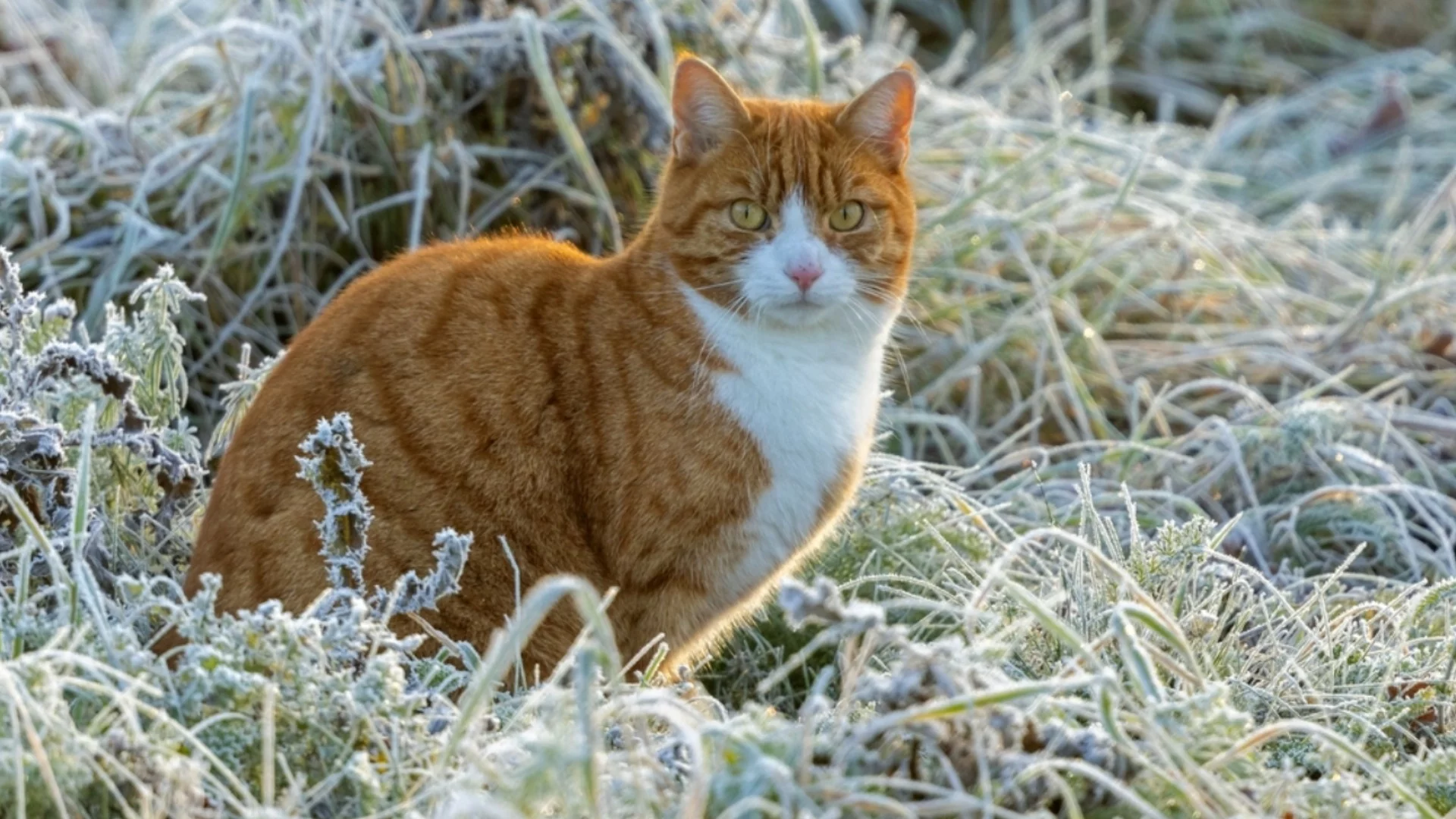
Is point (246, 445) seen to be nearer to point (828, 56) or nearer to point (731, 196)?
point (731, 196)

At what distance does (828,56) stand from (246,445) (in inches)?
74.3

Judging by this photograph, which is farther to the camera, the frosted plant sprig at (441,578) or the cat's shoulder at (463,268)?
the cat's shoulder at (463,268)

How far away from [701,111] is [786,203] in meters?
0.19

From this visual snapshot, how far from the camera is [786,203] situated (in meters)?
2.22

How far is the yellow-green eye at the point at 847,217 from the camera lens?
2.24 m

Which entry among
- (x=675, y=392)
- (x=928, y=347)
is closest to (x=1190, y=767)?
(x=675, y=392)

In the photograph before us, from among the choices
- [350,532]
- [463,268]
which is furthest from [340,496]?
[463,268]

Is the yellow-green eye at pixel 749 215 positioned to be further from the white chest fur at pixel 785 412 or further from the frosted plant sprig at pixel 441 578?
the frosted plant sprig at pixel 441 578

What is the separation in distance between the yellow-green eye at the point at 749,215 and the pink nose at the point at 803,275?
12 centimetres

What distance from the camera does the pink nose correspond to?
2.14 meters

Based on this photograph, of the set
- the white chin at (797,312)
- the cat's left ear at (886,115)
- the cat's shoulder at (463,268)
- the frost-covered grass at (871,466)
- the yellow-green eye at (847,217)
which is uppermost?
the cat's left ear at (886,115)

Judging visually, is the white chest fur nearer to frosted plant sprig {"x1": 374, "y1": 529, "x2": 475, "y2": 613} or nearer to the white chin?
the white chin

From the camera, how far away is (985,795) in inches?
55.7

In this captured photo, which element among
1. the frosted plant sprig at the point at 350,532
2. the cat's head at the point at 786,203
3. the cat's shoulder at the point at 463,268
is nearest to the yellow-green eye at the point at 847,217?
the cat's head at the point at 786,203
